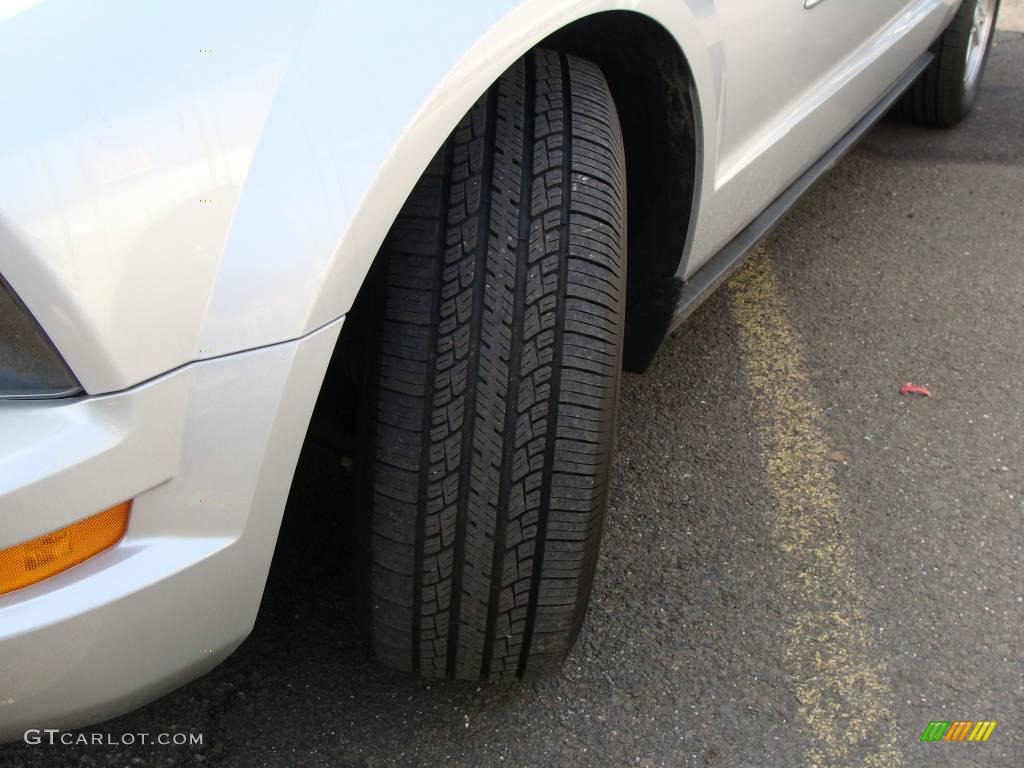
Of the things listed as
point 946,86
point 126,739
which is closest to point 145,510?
point 126,739

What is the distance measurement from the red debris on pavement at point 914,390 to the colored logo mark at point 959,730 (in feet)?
3.25

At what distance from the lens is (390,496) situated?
4.52 feet

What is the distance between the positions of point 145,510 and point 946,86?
3668mm

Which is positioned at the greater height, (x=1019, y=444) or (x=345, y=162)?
(x=345, y=162)

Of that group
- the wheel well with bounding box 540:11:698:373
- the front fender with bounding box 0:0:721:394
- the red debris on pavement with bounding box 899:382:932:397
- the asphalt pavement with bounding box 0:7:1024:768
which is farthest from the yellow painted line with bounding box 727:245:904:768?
the front fender with bounding box 0:0:721:394

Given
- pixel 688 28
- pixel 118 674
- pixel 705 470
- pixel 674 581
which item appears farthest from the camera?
pixel 705 470

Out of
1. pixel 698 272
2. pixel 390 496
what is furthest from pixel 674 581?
pixel 390 496

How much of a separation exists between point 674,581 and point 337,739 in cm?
68

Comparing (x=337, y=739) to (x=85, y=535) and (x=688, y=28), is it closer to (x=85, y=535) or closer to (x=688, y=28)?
(x=85, y=535)

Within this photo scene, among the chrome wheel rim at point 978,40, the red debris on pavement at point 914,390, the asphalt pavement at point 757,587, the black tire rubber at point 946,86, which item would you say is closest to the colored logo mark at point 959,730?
the asphalt pavement at point 757,587

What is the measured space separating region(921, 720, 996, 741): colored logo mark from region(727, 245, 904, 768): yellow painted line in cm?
6

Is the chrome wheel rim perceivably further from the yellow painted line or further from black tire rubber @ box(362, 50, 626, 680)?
black tire rubber @ box(362, 50, 626, 680)

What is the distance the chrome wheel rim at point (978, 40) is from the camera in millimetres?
3975

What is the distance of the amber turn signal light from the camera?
1.02m
